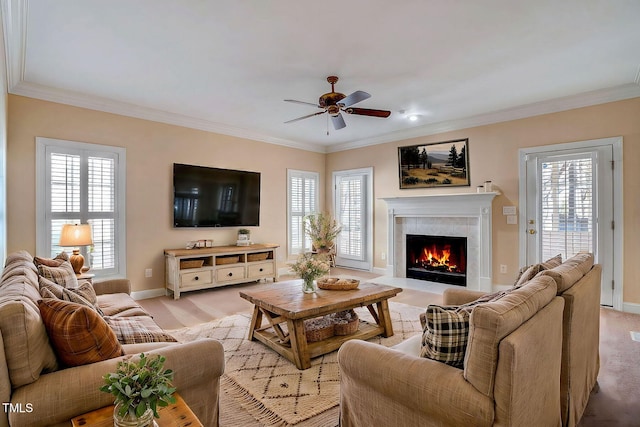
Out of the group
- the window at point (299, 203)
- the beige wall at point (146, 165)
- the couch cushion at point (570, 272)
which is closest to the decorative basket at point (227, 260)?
the beige wall at point (146, 165)

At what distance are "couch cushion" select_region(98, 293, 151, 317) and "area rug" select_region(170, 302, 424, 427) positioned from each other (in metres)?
0.70

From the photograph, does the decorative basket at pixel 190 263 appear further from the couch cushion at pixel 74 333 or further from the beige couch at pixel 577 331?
the beige couch at pixel 577 331

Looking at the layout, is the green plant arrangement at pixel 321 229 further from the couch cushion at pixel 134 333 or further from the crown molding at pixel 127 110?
the couch cushion at pixel 134 333

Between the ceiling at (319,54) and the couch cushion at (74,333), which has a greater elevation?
the ceiling at (319,54)

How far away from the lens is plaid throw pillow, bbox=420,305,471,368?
1.46 metres

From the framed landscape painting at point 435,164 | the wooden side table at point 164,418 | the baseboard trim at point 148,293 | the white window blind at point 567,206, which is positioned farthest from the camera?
the framed landscape painting at point 435,164

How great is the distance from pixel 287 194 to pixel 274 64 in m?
3.54

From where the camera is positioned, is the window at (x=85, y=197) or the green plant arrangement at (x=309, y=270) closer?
the green plant arrangement at (x=309, y=270)

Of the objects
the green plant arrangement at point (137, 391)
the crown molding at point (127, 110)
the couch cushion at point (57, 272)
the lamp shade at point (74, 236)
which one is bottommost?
the green plant arrangement at point (137, 391)

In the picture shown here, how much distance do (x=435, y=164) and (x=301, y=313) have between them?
4098 millimetres

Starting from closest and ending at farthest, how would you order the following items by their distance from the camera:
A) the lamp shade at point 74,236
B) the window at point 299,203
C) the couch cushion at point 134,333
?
the couch cushion at point 134,333, the lamp shade at point 74,236, the window at point 299,203

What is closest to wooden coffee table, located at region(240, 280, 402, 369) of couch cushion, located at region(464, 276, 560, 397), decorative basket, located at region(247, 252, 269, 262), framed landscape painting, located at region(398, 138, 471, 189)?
couch cushion, located at region(464, 276, 560, 397)

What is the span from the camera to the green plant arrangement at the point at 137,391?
1037 mm

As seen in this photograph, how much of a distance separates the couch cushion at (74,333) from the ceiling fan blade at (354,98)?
2.70 meters
